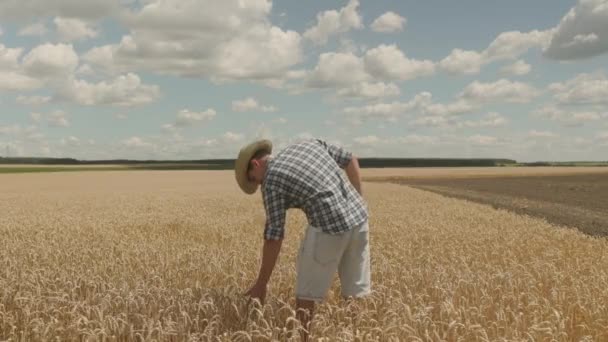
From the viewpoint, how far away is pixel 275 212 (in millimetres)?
4996

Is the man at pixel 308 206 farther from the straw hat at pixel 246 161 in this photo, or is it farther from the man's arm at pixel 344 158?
the man's arm at pixel 344 158

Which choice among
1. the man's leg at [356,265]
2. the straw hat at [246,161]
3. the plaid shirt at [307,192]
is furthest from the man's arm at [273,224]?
the man's leg at [356,265]

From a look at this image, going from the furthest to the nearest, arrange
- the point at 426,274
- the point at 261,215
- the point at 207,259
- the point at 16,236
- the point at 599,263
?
the point at 261,215 → the point at 16,236 → the point at 599,263 → the point at 207,259 → the point at 426,274

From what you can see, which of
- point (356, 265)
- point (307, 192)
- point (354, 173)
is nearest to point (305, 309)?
point (356, 265)

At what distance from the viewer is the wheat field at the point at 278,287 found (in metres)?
5.03

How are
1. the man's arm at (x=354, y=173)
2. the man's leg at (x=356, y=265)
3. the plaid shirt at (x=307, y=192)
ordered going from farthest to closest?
the man's arm at (x=354, y=173), the man's leg at (x=356, y=265), the plaid shirt at (x=307, y=192)

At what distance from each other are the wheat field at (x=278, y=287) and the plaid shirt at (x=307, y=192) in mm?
830

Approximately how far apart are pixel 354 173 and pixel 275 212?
1.01 m

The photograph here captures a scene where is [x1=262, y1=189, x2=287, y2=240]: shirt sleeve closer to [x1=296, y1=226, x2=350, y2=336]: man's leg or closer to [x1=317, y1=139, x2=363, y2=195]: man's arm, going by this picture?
[x1=296, y1=226, x2=350, y2=336]: man's leg

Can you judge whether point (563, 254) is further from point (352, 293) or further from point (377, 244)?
point (352, 293)

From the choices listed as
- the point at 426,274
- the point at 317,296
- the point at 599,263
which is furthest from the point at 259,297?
the point at 599,263

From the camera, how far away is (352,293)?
5.52m

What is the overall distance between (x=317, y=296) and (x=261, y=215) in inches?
558

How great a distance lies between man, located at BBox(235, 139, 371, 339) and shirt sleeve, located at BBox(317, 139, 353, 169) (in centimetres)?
13
